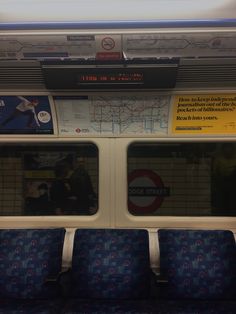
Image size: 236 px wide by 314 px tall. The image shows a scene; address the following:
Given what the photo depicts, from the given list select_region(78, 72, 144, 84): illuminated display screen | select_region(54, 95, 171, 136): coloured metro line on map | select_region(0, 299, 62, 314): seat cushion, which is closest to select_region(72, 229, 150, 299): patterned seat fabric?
select_region(0, 299, 62, 314): seat cushion

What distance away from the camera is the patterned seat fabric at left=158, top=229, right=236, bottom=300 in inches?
144

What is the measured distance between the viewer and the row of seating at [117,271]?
3605 millimetres

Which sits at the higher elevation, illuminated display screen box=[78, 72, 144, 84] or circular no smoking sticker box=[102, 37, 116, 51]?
circular no smoking sticker box=[102, 37, 116, 51]

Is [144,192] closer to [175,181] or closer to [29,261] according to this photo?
[175,181]

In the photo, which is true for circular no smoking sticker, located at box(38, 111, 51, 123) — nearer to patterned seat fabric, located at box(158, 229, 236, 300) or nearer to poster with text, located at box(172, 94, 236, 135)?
poster with text, located at box(172, 94, 236, 135)

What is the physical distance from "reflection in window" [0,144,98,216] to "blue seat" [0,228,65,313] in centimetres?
33

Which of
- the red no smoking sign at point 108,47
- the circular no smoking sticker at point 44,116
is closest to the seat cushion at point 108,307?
the circular no smoking sticker at point 44,116

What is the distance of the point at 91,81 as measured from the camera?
3.61 metres

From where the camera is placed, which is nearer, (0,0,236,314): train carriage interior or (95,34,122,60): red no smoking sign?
(95,34,122,60): red no smoking sign

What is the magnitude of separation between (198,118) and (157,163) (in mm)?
626

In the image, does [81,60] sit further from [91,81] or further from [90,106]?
[90,106]

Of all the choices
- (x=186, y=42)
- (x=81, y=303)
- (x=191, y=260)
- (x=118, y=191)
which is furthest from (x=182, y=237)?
(x=186, y=42)

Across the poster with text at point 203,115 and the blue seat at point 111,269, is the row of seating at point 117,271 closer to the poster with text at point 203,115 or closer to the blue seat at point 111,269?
the blue seat at point 111,269

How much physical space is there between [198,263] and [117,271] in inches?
30.1
